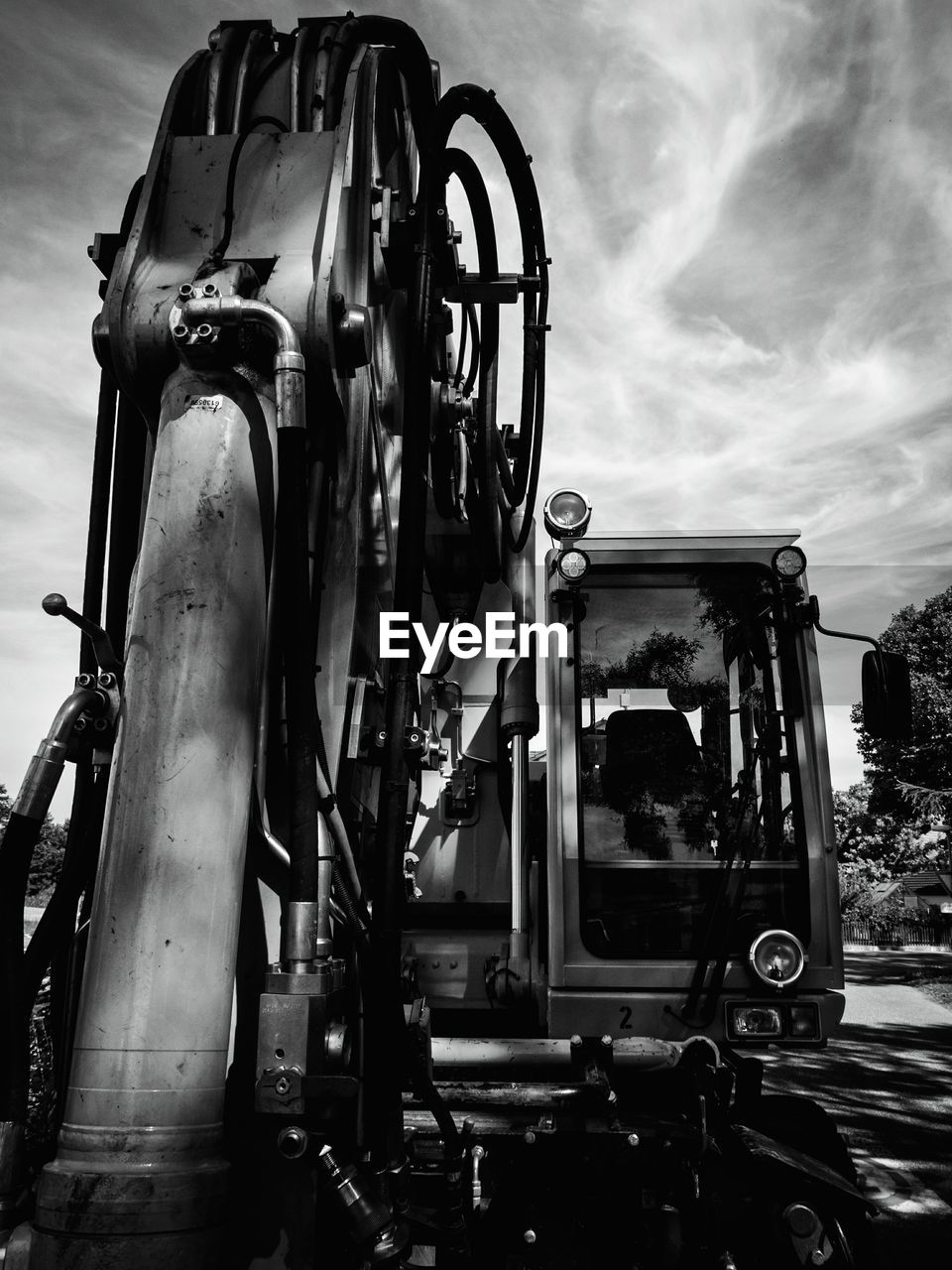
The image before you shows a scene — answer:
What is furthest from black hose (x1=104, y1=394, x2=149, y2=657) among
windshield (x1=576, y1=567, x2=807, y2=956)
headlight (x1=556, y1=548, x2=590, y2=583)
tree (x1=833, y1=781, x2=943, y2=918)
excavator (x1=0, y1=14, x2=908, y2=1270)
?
tree (x1=833, y1=781, x2=943, y2=918)

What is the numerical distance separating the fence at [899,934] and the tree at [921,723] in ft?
17.6

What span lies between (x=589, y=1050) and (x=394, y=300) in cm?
248

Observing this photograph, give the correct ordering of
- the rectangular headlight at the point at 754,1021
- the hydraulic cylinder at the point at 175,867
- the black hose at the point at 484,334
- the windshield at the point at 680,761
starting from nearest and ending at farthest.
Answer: the hydraulic cylinder at the point at 175,867
the black hose at the point at 484,334
the rectangular headlight at the point at 754,1021
the windshield at the point at 680,761

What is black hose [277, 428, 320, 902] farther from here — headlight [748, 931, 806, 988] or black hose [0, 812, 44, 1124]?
headlight [748, 931, 806, 988]

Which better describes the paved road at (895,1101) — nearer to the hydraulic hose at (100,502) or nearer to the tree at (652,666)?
the tree at (652,666)

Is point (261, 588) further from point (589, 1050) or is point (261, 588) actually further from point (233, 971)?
point (589, 1050)

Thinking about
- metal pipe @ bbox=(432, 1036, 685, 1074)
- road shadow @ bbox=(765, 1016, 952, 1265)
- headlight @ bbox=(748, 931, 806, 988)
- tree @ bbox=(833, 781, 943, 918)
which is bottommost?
road shadow @ bbox=(765, 1016, 952, 1265)

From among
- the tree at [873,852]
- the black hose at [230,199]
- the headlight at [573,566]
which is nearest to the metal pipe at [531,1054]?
the headlight at [573,566]

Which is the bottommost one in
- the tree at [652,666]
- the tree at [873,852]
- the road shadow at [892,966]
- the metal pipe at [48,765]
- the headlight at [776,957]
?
the road shadow at [892,966]

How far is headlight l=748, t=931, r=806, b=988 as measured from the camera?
3.32m

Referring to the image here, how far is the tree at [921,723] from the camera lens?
28375 mm

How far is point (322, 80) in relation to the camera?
2238 mm

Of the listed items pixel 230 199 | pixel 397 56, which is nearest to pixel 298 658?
pixel 230 199

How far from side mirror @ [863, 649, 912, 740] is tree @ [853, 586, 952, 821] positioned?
23147 millimetres
